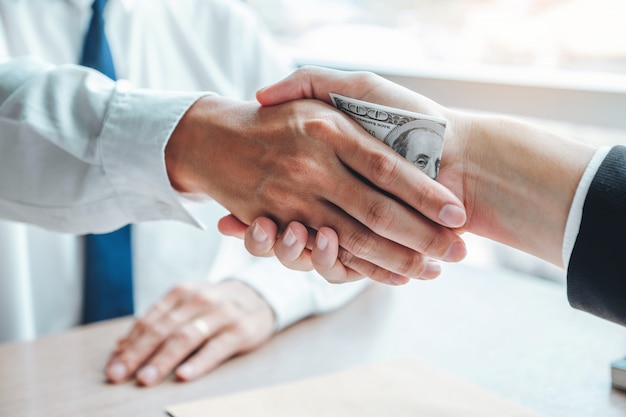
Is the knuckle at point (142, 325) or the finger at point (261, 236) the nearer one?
the finger at point (261, 236)

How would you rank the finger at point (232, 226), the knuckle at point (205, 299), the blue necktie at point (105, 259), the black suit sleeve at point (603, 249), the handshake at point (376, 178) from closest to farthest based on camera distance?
the black suit sleeve at point (603, 249), the handshake at point (376, 178), the finger at point (232, 226), the knuckle at point (205, 299), the blue necktie at point (105, 259)

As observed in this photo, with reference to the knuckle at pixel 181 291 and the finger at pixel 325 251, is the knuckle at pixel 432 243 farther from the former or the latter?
the knuckle at pixel 181 291

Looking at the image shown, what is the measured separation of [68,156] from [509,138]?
0.58 metres

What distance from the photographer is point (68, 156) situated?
970 millimetres

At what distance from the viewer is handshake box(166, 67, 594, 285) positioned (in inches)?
32.7

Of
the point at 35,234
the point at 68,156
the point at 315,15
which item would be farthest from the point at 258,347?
the point at 315,15

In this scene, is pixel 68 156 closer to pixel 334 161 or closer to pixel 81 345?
pixel 81 345

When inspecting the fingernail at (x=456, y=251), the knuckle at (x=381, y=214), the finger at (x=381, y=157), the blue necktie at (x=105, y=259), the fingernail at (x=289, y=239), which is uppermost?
the finger at (x=381, y=157)

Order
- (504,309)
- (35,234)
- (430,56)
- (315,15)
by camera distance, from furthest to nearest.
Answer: (315,15)
(430,56)
(35,234)
(504,309)

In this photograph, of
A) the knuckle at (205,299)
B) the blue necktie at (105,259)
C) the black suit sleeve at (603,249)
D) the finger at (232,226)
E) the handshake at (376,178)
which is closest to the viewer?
the black suit sleeve at (603,249)

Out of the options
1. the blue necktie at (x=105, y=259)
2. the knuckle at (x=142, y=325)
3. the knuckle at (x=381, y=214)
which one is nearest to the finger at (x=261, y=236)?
the knuckle at (x=381, y=214)

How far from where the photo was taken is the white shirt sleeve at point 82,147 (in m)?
0.93

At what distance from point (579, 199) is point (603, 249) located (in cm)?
7

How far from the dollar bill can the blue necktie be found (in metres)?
0.61
